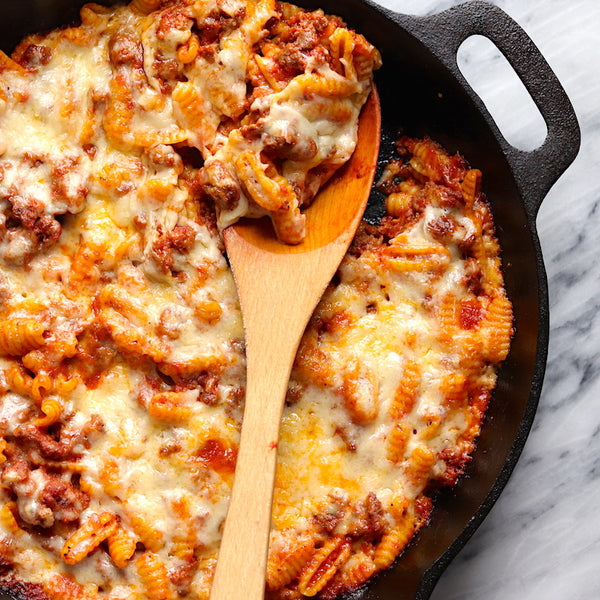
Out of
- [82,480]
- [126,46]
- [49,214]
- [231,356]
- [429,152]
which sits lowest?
[82,480]

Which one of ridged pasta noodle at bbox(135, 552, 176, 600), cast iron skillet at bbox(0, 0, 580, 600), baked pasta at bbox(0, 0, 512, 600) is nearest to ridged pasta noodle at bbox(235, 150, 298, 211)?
baked pasta at bbox(0, 0, 512, 600)

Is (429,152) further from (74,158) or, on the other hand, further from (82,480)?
(82,480)

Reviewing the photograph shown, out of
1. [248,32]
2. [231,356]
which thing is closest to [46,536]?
[231,356]

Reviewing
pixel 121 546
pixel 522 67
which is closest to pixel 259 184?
pixel 522 67

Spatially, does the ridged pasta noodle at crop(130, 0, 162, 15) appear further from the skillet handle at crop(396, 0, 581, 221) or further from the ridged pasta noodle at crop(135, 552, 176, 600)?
the ridged pasta noodle at crop(135, 552, 176, 600)

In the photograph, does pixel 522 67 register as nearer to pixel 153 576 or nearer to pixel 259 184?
pixel 259 184

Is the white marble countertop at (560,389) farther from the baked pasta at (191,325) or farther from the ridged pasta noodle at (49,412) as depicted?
the ridged pasta noodle at (49,412)

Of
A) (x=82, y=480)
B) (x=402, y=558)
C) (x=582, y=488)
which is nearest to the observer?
(x=82, y=480)

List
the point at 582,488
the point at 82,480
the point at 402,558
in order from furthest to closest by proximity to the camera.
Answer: the point at 582,488 < the point at 402,558 < the point at 82,480
